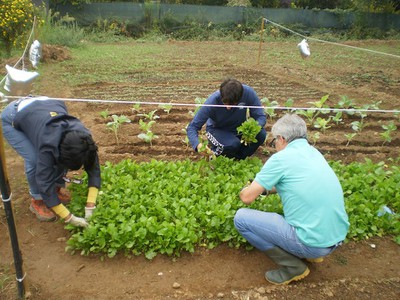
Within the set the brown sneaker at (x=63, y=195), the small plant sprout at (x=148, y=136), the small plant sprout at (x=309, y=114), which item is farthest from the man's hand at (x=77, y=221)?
the small plant sprout at (x=309, y=114)

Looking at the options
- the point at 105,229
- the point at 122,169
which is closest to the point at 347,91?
the point at 122,169

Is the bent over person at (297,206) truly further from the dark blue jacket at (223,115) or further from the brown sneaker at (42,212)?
the brown sneaker at (42,212)

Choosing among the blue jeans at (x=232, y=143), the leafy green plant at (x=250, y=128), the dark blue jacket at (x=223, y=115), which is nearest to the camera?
the leafy green plant at (x=250, y=128)

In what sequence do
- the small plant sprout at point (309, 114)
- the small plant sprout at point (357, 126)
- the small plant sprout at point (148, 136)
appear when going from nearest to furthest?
the small plant sprout at point (148, 136)
the small plant sprout at point (357, 126)
the small plant sprout at point (309, 114)

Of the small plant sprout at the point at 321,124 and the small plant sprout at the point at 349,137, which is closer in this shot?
the small plant sprout at the point at 349,137

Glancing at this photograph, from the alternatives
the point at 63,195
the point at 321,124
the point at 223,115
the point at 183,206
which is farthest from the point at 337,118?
the point at 63,195

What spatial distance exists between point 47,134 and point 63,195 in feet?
3.50

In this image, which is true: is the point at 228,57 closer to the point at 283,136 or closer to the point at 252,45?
the point at 252,45

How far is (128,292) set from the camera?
9.98 feet

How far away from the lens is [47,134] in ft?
10.5

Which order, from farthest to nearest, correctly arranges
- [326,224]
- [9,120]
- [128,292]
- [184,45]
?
[184,45], [9,120], [128,292], [326,224]

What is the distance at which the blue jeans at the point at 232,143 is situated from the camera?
16.0ft

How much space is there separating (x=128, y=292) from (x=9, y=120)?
6.50 feet

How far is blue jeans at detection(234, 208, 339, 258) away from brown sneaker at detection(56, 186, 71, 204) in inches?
72.7
